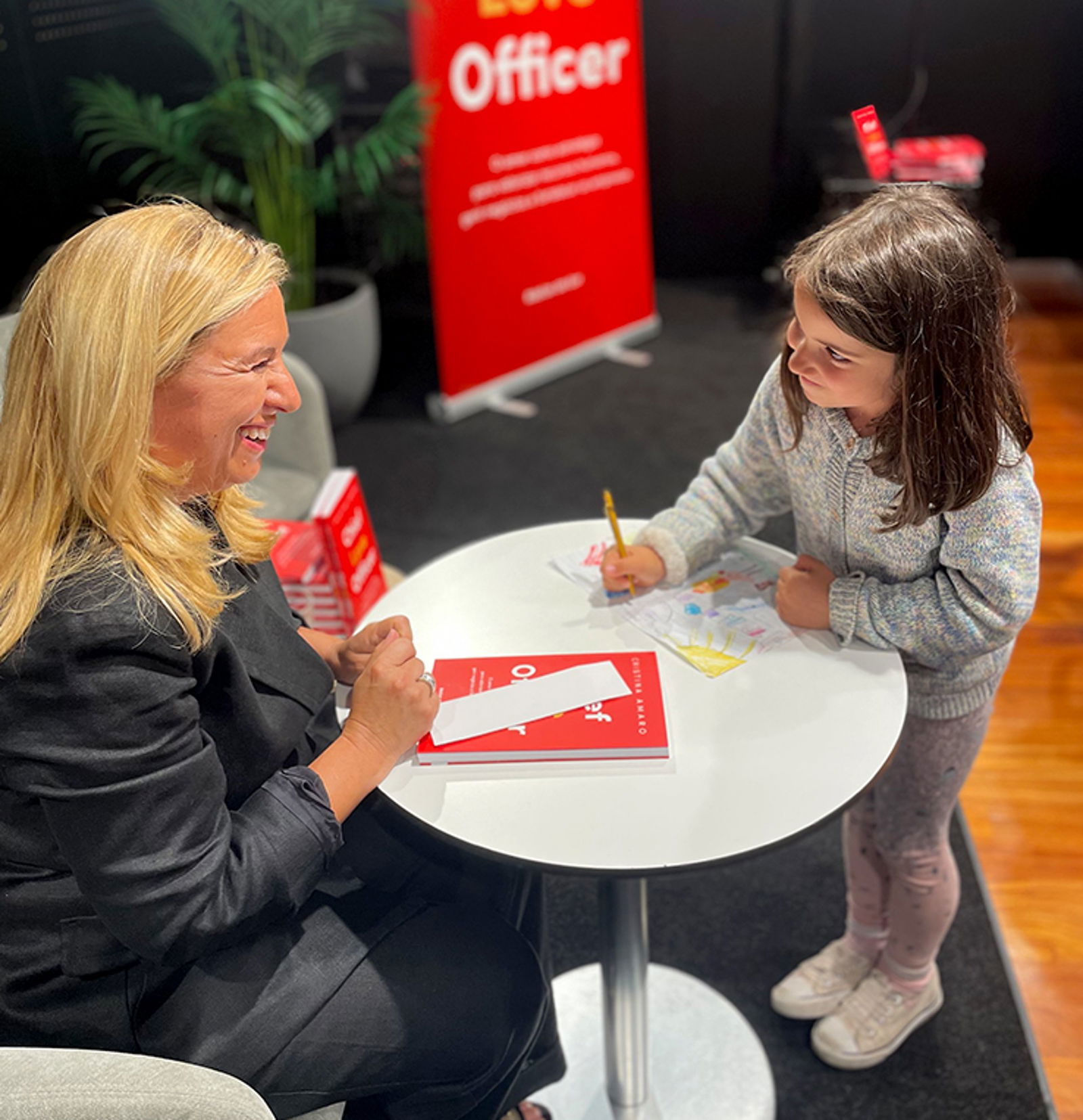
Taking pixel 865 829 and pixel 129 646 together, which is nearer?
pixel 129 646

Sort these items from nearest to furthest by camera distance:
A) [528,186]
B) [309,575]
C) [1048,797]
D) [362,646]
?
[362,646], [309,575], [1048,797], [528,186]

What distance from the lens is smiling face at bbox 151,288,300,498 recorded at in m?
1.16

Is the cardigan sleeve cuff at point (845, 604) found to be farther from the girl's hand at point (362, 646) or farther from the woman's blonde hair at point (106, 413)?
the woman's blonde hair at point (106, 413)

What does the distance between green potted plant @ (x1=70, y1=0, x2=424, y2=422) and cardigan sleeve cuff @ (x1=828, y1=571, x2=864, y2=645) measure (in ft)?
6.99

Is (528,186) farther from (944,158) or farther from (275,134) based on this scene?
(944,158)

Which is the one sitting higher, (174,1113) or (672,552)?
(672,552)

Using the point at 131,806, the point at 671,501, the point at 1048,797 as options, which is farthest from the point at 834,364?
the point at 671,501

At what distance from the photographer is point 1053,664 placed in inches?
107

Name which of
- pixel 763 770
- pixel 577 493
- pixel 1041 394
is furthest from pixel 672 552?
pixel 1041 394

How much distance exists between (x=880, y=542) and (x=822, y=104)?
12.4 ft

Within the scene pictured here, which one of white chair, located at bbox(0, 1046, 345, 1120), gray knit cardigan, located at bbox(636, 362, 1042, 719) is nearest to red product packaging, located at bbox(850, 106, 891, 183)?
gray knit cardigan, located at bbox(636, 362, 1042, 719)

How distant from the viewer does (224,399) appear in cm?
118

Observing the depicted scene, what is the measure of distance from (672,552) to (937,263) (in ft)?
1.72

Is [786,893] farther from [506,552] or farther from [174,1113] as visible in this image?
[174,1113]
